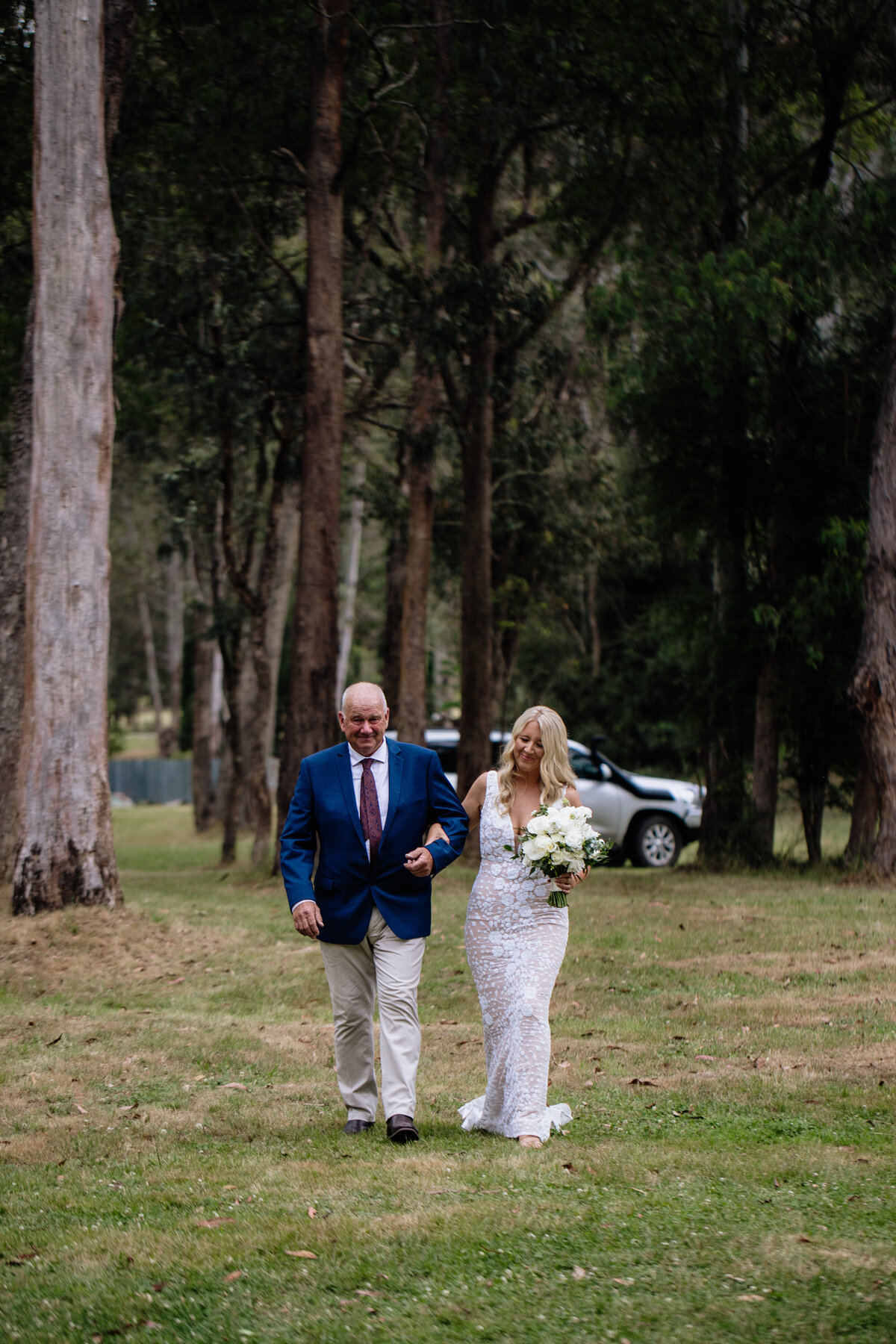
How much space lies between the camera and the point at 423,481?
1847 centimetres

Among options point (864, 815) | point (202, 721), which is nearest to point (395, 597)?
point (202, 721)

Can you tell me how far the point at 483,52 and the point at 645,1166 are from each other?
16.5 meters

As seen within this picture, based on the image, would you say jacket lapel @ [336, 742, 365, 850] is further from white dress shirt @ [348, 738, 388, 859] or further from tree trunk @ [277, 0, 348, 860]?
tree trunk @ [277, 0, 348, 860]

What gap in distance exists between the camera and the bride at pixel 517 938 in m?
6.19

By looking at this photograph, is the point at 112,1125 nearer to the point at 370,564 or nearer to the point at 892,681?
the point at 892,681

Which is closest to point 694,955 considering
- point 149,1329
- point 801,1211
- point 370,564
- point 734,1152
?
point 734,1152

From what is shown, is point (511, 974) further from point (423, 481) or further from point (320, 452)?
point (423, 481)

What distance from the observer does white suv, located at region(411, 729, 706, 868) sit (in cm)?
2042

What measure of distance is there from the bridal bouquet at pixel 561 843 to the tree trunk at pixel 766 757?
12090 millimetres

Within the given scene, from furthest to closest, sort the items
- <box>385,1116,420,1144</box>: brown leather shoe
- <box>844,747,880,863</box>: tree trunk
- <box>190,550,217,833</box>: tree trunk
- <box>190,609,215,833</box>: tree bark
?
<box>190,609,215,833</box>: tree bark, <box>190,550,217,833</box>: tree trunk, <box>844,747,880,863</box>: tree trunk, <box>385,1116,420,1144</box>: brown leather shoe

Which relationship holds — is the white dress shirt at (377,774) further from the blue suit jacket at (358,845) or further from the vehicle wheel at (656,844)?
the vehicle wheel at (656,844)

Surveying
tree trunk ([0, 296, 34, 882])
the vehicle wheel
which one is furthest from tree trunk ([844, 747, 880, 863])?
tree trunk ([0, 296, 34, 882])

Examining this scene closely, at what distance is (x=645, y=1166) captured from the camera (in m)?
5.71

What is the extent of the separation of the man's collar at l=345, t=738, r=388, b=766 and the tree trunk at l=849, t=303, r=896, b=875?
10.2 m
